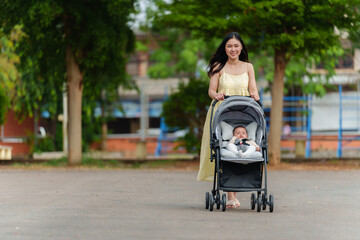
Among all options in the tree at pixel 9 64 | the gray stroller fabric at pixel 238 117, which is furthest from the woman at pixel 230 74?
the tree at pixel 9 64

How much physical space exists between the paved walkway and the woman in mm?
1013

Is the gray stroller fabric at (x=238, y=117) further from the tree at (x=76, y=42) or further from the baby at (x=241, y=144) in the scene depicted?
the tree at (x=76, y=42)

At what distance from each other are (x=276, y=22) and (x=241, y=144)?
35.6 feet

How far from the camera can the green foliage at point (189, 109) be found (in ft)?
80.3

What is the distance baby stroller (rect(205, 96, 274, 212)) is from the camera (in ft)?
30.8

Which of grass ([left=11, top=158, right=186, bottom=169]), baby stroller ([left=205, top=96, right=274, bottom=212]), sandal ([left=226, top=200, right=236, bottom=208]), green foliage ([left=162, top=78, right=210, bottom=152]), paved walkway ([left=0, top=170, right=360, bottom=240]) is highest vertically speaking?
green foliage ([left=162, top=78, right=210, bottom=152])

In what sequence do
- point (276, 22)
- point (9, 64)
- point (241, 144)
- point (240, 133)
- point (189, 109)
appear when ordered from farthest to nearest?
point (9, 64) < point (189, 109) < point (276, 22) < point (240, 133) < point (241, 144)

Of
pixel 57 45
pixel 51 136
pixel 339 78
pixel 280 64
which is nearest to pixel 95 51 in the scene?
pixel 57 45

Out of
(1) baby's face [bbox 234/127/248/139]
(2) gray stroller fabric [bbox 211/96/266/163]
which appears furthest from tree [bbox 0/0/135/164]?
(1) baby's face [bbox 234/127/248/139]

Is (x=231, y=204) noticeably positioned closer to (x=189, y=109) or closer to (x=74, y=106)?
(x=74, y=106)

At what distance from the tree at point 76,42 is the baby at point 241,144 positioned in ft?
38.7

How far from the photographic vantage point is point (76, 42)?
75.5 feet

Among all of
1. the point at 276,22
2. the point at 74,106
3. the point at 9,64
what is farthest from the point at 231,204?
the point at 9,64

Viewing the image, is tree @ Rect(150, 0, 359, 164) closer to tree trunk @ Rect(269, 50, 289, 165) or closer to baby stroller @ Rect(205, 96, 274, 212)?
tree trunk @ Rect(269, 50, 289, 165)
